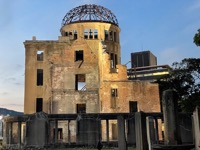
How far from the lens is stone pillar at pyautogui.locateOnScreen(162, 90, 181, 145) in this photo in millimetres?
10219

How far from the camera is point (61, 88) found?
34.5 m

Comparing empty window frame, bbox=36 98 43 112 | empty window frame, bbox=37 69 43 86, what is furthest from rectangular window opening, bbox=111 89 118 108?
empty window frame, bbox=37 69 43 86

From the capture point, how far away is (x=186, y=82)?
127 ft

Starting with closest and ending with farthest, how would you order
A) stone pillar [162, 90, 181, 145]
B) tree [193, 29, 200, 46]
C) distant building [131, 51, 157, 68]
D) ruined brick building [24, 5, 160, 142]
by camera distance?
stone pillar [162, 90, 181, 145], tree [193, 29, 200, 46], ruined brick building [24, 5, 160, 142], distant building [131, 51, 157, 68]

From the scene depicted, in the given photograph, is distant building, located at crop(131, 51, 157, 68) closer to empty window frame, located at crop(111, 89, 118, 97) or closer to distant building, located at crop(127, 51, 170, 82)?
distant building, located at crop(127, 51, 170, 82)

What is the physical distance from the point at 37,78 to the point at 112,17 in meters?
A: 14.4

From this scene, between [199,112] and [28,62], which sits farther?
[28,62]

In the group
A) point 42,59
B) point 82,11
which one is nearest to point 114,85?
point 42,59

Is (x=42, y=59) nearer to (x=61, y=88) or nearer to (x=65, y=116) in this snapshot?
(x=61, y=88)

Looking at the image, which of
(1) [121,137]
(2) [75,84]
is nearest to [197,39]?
(1) [121,137]

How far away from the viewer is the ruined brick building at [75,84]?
34.3 metres

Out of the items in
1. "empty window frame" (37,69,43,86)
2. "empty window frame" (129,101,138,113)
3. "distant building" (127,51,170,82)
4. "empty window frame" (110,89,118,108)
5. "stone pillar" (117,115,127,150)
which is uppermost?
"distant building" (127,51,170,82)

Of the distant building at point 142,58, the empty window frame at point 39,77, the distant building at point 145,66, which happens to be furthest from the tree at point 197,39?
Answer: the distant building at point 142,58

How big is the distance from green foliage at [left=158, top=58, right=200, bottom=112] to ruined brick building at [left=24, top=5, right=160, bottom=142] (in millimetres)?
3658
